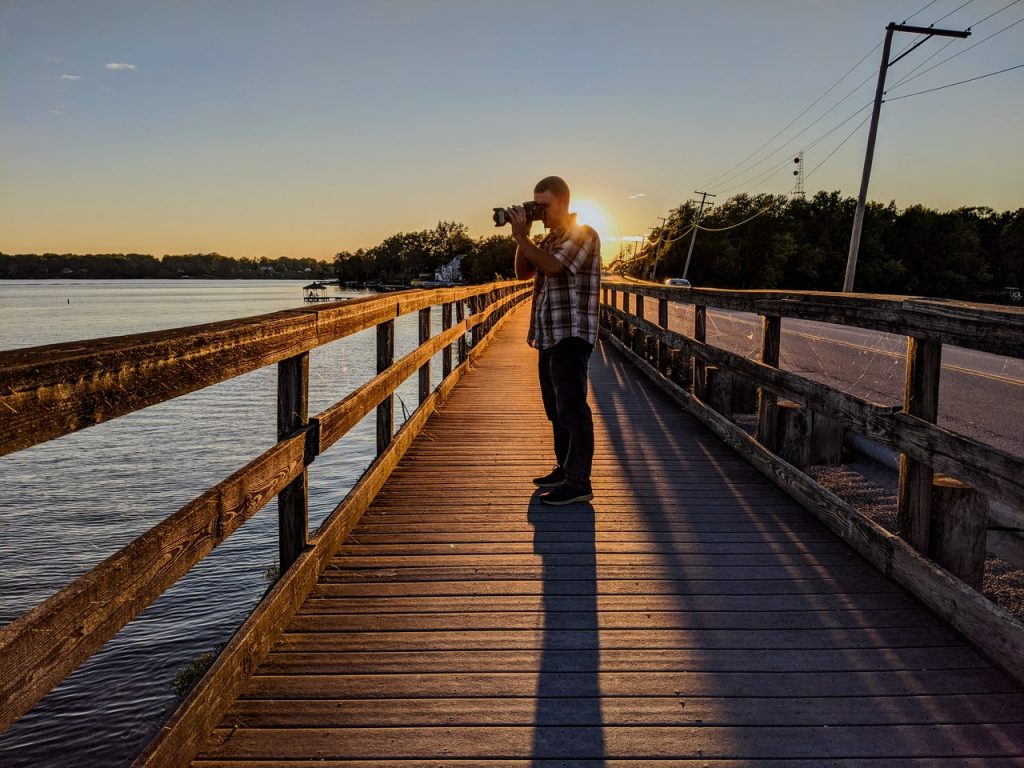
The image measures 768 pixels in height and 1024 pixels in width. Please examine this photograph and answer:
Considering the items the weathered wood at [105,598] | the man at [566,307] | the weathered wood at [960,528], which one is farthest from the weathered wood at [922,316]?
the weathered wood at [105,598]

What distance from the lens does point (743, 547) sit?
13.4ft

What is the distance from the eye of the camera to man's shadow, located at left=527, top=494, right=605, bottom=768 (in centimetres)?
235

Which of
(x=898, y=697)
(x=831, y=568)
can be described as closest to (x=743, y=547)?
(x=831, y=568)

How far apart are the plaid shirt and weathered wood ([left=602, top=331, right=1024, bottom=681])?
1458mm

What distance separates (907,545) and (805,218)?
289ft

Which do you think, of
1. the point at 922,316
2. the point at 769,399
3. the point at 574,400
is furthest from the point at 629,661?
the point at 769,399

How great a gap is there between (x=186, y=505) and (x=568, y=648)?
1.50 meters

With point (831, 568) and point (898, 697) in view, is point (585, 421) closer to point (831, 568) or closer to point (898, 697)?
point (831, 568)

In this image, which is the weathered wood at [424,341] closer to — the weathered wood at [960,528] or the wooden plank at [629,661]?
the wooden plank at [629,661]

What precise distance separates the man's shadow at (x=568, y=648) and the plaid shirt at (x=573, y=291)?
1.05 m

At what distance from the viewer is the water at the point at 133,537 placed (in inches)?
218

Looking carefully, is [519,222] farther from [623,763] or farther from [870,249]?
[870,249]

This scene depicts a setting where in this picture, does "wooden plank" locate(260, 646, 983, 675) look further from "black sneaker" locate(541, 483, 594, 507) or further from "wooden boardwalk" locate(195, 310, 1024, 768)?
"black sneaker" locate(541, 483, 594, 507)

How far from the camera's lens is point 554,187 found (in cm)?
462
